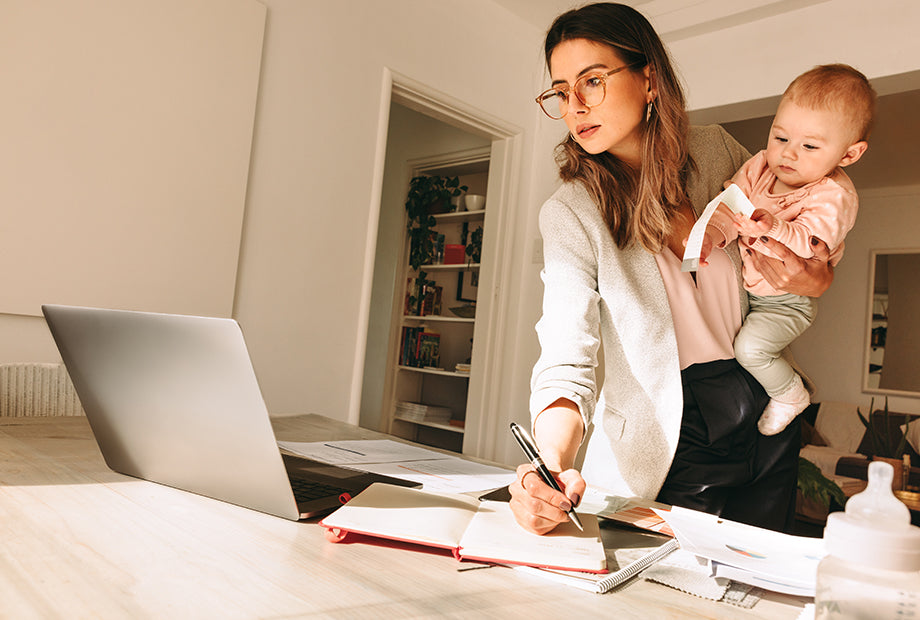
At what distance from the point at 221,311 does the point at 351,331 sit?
704 millimetres

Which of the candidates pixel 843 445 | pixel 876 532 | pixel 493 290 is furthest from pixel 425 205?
pixel 876 532

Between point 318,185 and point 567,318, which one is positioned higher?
point 318,185

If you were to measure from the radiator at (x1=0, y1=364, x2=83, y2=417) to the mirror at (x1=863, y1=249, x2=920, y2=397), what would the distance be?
6.95 metres

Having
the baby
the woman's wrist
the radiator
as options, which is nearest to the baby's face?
the baby

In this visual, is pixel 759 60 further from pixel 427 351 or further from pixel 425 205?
pixel 427 351

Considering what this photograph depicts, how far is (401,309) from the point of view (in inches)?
209

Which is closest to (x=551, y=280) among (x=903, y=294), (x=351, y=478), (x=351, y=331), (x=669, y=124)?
(x=669, y=124)

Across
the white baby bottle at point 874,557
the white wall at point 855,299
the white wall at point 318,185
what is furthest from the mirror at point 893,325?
the white baby bottle at point 874,557

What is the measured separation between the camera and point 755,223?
1262mm

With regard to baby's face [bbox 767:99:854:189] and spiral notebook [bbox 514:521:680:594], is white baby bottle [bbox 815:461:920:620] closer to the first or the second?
spiral notebook [bbox 514:521:680:594]

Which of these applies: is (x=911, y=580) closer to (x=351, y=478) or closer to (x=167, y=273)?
(x=351, y=478)

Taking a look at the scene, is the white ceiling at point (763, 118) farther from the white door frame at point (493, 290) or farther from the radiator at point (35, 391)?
the radiator at point (35, 391)

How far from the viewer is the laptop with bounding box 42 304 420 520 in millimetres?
707

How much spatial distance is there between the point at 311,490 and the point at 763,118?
5166 mm
